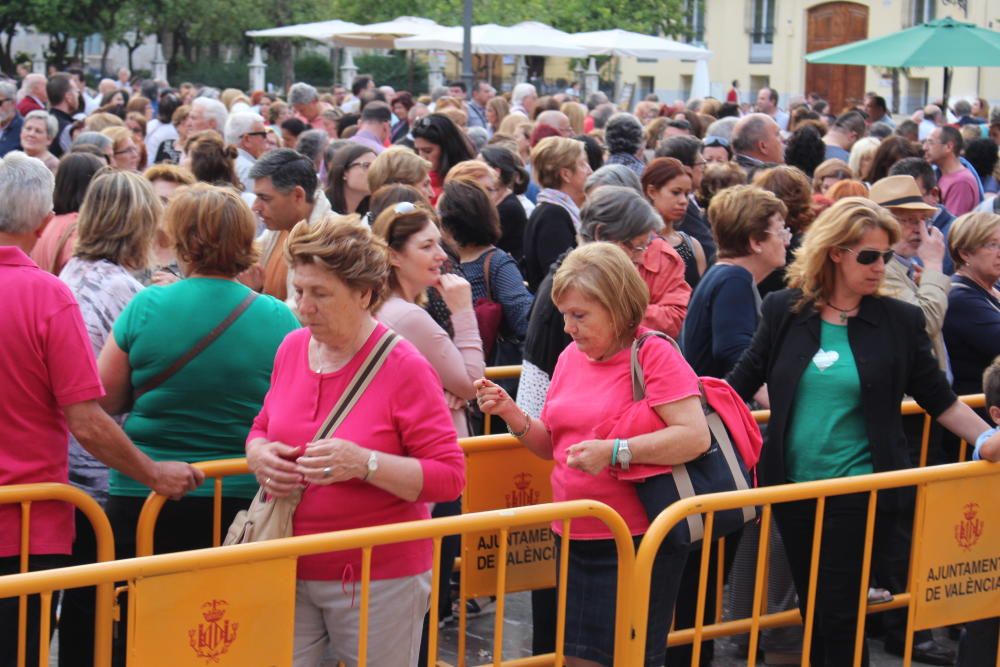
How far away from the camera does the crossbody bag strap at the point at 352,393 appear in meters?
3.75

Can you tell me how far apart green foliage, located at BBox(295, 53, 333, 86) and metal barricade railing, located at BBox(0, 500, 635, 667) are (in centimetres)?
4595

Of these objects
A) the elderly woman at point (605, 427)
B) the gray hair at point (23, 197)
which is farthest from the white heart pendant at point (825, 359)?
the gray hair at point (23, 197)

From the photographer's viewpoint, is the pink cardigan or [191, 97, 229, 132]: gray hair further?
[191, 97, 229, 132]: gray hair

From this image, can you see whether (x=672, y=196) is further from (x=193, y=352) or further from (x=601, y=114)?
(x=601, y=114)

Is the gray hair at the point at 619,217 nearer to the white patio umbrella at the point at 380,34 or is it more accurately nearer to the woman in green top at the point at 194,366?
the woman in green top at the point at 194,366

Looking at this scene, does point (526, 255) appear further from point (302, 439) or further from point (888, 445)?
point (302, 439)

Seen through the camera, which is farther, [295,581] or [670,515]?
[670,515]

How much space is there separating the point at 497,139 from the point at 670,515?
6.86 m

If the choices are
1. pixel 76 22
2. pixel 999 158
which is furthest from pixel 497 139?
pixel 76 22

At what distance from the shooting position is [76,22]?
45656mm

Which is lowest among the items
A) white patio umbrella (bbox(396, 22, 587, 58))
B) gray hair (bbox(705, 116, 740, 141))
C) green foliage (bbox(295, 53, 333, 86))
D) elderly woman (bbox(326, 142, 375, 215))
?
elderly woman (bbox(326, 142, 375, 215))

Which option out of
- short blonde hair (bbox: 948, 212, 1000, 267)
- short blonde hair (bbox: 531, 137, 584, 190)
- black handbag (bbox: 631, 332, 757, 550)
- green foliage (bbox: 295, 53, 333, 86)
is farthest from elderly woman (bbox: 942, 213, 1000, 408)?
green foliage (bbox: 295, 53, 333, 86)

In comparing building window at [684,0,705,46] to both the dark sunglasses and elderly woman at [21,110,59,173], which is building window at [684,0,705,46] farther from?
elderly woman at [21,110,59,173]

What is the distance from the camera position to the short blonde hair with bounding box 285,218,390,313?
3787 mm
